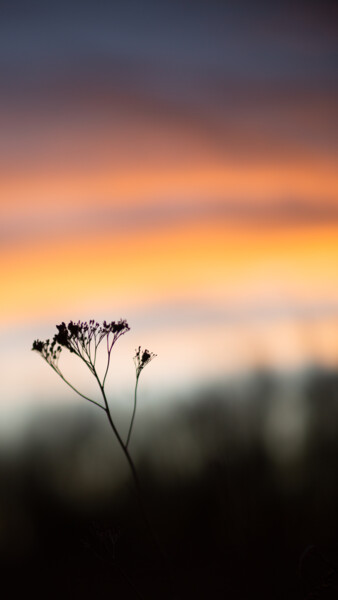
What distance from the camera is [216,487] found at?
448 centimetres

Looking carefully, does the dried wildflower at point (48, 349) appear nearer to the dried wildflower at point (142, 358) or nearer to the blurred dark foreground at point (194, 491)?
the dried wildflower at point (142, 358)

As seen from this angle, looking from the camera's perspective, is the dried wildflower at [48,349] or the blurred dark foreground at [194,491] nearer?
the dried wildflower at [48,349]

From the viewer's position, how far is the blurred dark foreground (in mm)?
3875

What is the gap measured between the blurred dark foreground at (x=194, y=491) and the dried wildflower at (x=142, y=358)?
1.11 m

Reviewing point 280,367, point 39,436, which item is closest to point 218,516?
point 280,367

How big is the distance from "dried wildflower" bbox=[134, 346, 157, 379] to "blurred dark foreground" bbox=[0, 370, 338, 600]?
111 centimetres

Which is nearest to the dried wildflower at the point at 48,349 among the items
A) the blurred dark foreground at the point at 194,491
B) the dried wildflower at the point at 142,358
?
the dried wildflower at the point at 142,358

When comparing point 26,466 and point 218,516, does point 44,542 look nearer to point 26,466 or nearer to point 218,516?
point 26,466

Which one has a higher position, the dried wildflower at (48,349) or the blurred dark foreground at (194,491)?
the dried wildflower at (48,349)

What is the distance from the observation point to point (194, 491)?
479 centimetres

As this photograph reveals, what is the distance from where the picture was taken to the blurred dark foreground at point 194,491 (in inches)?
153

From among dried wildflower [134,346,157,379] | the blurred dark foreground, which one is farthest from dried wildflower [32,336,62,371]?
the blurred dark foreground

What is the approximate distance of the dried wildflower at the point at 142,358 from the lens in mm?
2921

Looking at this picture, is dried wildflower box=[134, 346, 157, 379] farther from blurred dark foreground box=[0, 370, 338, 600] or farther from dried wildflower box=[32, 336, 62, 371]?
blurred dark foreground box=[0, 370, 338, 600]
